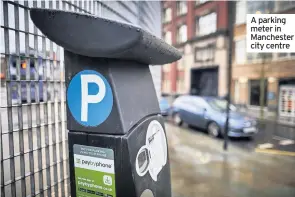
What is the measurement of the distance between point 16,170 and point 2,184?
8.1 inches

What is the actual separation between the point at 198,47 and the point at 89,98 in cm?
1642

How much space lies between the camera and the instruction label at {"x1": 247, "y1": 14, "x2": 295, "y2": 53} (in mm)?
2027

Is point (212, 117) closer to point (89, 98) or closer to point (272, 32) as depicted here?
point (272, 32)

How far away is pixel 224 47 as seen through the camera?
14.7m

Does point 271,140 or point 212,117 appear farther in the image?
point 212,117

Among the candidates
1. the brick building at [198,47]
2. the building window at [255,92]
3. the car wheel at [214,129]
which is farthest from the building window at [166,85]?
the car wheel at [214,129]

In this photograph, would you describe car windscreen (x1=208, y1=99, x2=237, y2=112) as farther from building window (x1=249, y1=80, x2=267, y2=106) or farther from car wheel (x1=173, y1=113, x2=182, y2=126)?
building window (x1=249, y1=80, x2=267, y2=106)

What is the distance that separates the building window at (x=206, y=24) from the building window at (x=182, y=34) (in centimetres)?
87

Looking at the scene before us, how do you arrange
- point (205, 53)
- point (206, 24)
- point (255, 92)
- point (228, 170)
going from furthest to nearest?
point (205, 53) < point (206, 24) < point (255, 92) < point (228, 170)

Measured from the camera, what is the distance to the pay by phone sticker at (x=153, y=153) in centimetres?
144

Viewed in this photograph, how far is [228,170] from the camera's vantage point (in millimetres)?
4238

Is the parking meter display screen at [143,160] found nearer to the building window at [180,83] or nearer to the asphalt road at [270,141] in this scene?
the asphalt road at [270,141]

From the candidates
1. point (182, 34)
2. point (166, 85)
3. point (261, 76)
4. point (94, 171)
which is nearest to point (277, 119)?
point (261, 76)

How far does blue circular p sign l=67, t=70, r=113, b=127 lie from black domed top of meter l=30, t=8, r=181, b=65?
0.56 feet
